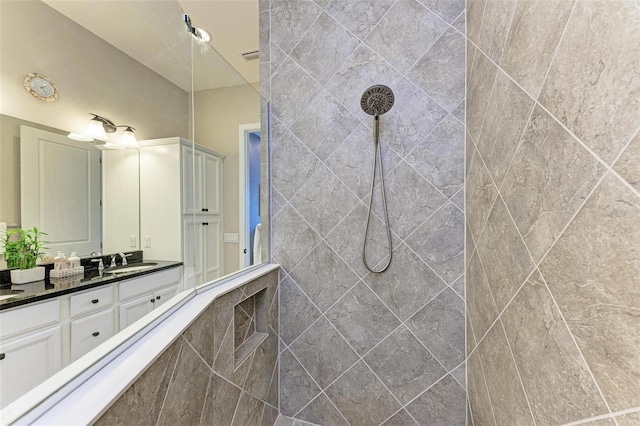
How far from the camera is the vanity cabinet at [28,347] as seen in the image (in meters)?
0.70

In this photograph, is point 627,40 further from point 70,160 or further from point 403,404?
point 403,404

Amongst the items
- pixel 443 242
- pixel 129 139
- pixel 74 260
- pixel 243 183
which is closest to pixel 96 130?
pixel 129 139

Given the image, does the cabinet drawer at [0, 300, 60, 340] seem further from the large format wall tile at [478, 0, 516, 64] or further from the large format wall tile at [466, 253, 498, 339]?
the large format wall tile at [478, 0, 516, 64]

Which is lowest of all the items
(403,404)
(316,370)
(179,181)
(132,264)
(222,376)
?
(403,404)

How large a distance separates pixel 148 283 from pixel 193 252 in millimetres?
249

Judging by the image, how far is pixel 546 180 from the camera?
2.27 feet

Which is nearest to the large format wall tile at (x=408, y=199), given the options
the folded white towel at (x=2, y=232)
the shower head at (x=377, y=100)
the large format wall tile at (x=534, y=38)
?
the shower head at (x=377, y=100)

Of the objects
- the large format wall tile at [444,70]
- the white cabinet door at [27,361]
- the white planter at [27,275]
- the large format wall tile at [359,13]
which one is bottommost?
the white cabinet door at [27,361]

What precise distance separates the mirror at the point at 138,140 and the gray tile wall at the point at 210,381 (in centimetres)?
22

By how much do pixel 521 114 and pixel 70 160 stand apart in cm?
160

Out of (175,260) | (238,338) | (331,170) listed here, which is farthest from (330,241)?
(175,260)

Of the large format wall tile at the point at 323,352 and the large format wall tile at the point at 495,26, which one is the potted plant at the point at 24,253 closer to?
the large format wall tile at the point at 323,352

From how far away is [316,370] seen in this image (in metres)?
1.74

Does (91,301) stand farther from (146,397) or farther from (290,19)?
(290,19)
